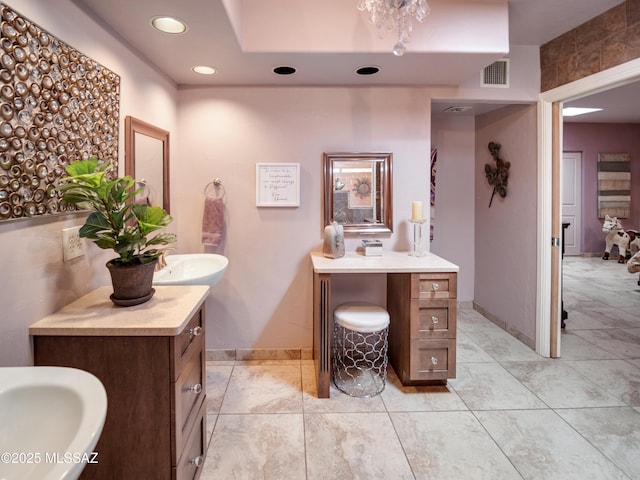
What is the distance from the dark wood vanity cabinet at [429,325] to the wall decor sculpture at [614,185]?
6.21m

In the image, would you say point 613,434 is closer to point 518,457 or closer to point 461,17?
point 518,457

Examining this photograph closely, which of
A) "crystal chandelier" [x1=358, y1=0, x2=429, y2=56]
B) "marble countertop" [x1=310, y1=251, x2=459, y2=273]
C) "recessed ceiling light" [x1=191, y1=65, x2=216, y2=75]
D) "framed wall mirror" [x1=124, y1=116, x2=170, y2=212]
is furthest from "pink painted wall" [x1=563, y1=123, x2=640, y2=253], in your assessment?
"framed wall mirror" [x1=124, y1=116, x2=170, y2=212]

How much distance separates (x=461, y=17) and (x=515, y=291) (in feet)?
7.33

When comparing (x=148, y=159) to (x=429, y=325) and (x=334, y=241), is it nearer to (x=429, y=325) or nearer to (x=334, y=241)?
(x=334, y=241)

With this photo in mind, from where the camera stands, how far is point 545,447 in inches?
69.9

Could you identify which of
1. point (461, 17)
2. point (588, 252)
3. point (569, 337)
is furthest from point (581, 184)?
point (461, 17)

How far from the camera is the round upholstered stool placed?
7.36ft

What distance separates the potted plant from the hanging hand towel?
113 cm

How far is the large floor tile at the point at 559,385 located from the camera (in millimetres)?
2162

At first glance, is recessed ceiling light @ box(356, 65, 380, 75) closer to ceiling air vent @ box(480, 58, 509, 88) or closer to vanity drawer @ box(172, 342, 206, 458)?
ceiling air vent @ box(480, 58, 509, 88)

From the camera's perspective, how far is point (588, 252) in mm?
6609

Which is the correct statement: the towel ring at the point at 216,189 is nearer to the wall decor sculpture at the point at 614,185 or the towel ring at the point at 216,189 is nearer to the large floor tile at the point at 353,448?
the large floor tile at the point at 353,448

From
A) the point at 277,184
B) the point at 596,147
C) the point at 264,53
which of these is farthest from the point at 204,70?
the point at 596,147

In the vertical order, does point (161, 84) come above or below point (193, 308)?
above
